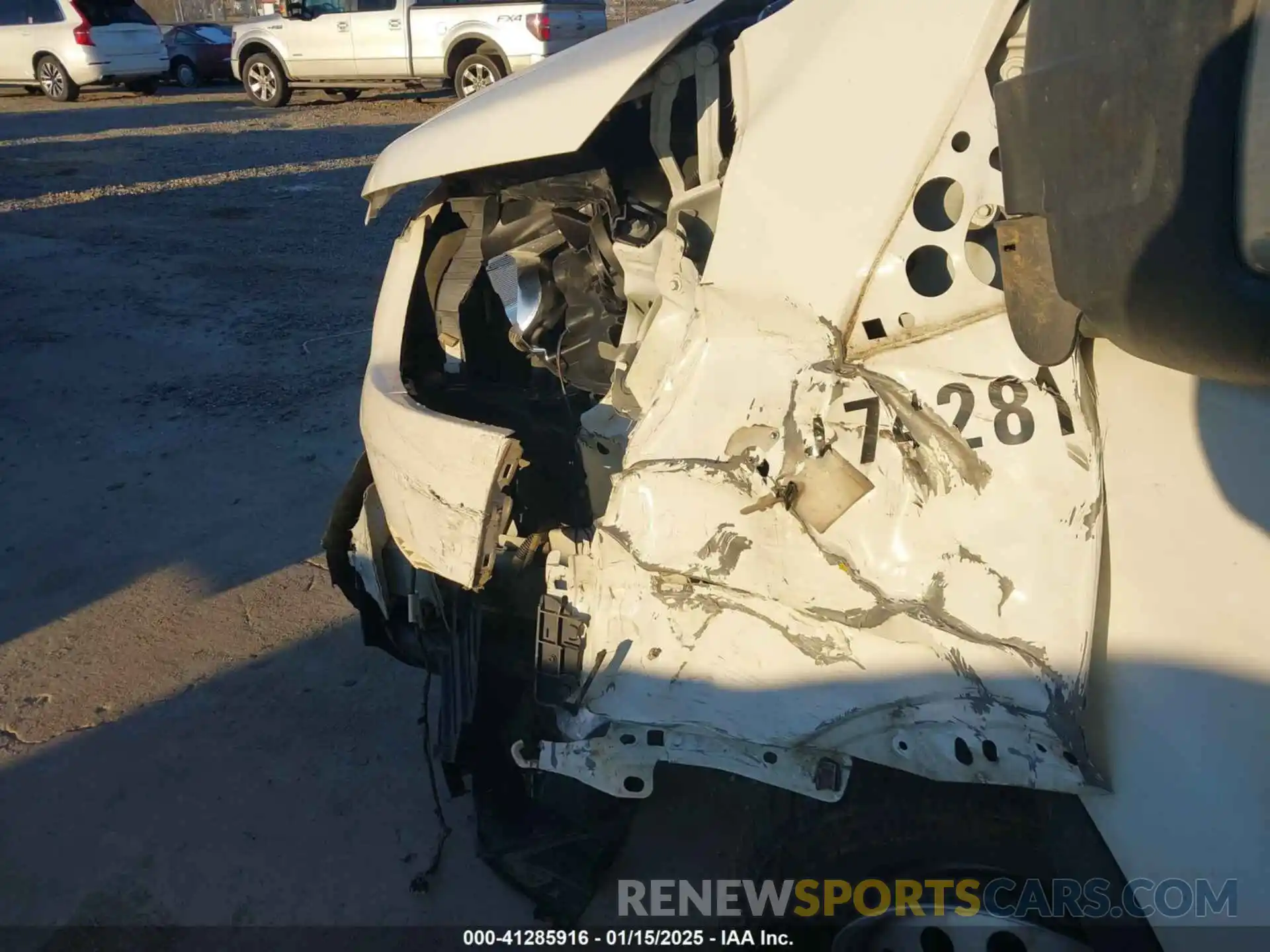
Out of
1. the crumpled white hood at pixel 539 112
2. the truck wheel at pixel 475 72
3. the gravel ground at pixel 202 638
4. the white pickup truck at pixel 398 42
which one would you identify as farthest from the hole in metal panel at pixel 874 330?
the truck wheel at pixel 475 72

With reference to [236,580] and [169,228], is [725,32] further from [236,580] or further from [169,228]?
[169,228]

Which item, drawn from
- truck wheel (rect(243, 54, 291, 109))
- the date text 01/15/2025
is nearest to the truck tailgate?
truck wheel (rect(243, 54, 291, 109))

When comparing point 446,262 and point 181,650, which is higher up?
point 446,262

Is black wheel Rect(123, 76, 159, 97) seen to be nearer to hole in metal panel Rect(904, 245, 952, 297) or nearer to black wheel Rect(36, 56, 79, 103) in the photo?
black wheel Rect(36, 56, 79, 103)

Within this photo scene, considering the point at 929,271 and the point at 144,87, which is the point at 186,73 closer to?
the point at 144,87

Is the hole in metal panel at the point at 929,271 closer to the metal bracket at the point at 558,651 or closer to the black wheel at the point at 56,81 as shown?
the metal bracket at the point at 558,651

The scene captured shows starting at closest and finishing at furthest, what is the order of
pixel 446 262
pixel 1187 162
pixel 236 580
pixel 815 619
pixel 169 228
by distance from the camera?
pixel 1187 162, pixel 815 619, pixel 446 262, pixel 236 580, pixel 169 228

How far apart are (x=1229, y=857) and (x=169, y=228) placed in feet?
29.0

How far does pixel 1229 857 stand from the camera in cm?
137

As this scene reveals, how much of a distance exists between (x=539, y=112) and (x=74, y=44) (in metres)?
17.2

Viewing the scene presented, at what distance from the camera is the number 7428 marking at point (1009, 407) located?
1.53m

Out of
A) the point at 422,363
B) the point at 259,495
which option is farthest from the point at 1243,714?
the point at 259,495

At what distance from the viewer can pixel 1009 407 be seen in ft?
5.10

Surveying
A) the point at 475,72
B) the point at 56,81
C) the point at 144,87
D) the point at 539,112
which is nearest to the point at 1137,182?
the point at 539,112
